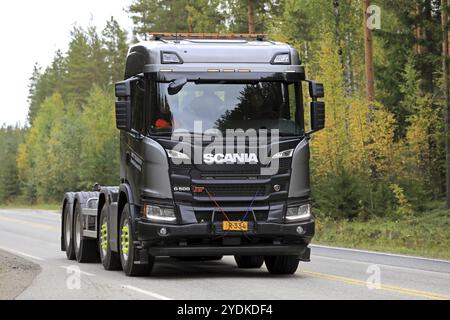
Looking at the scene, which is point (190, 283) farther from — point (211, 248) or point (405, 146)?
point (405, 146)

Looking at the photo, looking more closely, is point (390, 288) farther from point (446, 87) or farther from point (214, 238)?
point (446, 87)

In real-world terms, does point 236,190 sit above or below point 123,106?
below

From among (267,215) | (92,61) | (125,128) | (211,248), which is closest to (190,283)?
(211,248)

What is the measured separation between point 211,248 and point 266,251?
0.88 meters

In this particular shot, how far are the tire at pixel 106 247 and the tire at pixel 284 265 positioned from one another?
2.74 metres

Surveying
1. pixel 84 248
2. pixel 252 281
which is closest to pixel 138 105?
pixel 252 281

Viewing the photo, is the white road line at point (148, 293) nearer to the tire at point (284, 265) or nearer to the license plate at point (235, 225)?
the license plate at point (235, 225)

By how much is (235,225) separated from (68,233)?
23.9ft

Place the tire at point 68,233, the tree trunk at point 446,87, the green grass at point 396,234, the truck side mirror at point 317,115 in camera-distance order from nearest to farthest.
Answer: the truck side mirror at point 317,115 < the tire at point 68,233 < the green grass at point 396,234 < the tree trunk at point 446,87

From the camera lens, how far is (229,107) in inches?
565

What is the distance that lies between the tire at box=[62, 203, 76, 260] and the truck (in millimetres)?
5157

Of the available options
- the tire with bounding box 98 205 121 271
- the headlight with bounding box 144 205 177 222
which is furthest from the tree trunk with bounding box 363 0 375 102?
the headlight with bounding box 144 205 177 222

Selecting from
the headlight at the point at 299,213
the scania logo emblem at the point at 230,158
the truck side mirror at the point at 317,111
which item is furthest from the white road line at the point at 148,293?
the truck side mirror at the point at 317,111

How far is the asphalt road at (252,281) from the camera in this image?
12305 mm
